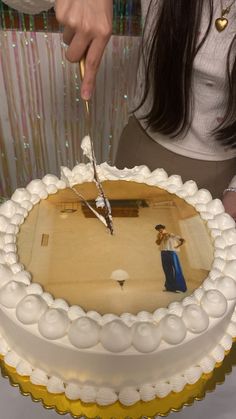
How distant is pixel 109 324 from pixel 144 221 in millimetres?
250

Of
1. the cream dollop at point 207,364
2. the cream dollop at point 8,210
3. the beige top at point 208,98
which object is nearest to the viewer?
the cream dollop at point 207,364

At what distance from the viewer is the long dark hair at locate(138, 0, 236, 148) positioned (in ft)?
3.10

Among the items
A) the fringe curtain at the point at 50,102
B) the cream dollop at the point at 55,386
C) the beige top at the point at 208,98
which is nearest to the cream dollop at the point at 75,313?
the cream dollop at the point at 55,386

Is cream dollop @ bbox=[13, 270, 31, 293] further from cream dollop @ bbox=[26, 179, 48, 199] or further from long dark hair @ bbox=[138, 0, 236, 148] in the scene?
long dark hair @ bbox=[138, 0, 236, 148]

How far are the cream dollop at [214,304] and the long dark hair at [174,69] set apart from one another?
536mm

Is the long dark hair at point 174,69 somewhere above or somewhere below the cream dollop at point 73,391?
above

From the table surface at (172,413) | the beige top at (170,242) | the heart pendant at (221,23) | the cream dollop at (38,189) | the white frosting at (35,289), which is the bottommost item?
the table surface at (172,413)

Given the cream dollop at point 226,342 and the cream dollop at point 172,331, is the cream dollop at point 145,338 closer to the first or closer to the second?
the cream dollop at point 172,331

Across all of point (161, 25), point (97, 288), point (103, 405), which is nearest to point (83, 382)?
point (103, 405)

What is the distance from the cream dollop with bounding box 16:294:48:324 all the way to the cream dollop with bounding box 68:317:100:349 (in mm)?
63

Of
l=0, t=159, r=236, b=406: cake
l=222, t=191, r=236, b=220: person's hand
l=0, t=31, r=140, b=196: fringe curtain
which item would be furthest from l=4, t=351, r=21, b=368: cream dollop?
l=0, t=31, r=140, b=196: fringe curtain

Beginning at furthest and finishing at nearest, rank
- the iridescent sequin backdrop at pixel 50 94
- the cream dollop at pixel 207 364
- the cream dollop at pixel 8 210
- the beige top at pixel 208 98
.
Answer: the iridescent sequin backdrop at pixel 50 94 → the beige top at pixel 208 98 → the cream dollop at pixel 8 210 → the cream dollop at pixel 207 364

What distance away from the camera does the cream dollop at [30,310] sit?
67 cm

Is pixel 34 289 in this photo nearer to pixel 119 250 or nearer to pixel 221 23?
pixel 119 250
